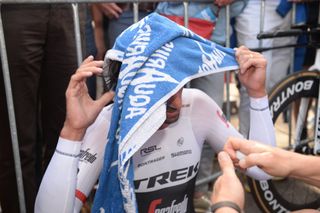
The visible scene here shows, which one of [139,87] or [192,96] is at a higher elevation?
[139,87]

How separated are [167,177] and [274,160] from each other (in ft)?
1.65

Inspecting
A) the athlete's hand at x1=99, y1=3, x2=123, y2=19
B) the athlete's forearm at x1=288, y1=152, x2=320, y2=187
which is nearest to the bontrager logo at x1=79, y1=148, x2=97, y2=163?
the athlete's forearm at x1=288, y1=152, x2=320, y2=187

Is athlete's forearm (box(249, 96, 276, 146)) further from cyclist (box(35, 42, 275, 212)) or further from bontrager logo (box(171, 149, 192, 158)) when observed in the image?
bontrager logo (box(171, 149, 192, 158))

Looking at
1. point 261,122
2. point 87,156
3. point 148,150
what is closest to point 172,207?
point 148,150

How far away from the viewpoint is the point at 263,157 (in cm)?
101

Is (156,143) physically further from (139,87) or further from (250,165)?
(250,165)

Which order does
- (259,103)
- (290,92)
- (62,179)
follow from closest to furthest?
(62,179)
(259,103)
(290,92)

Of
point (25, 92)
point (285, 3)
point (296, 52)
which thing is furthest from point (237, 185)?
point (296, 52)

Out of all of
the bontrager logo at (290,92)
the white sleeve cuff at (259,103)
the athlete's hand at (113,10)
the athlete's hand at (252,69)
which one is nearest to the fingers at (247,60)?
the athlete's hand at (252,69)

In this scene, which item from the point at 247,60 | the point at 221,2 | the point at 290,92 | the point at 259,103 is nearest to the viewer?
the point at 247,60

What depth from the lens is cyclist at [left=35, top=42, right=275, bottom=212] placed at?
1.25 meters

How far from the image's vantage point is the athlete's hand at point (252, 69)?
4.57 feet

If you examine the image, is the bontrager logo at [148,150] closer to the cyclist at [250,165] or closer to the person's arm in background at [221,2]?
the cyclist at [250,165]

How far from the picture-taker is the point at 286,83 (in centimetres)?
228
